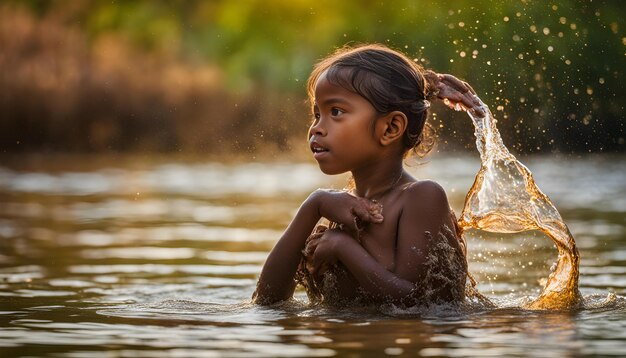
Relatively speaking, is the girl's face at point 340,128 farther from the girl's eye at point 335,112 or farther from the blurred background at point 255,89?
the blurred background at point 255,89

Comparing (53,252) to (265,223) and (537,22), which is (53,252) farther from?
(537,22)

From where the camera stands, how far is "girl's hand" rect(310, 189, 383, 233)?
16.7 ft

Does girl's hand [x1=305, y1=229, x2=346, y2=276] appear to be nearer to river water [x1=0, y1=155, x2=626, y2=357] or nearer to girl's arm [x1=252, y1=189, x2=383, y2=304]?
girl's arm [x1=252, y1=189, x2=383, y2=304]

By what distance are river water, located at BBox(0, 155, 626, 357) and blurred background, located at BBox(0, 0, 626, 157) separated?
3642 millimetres

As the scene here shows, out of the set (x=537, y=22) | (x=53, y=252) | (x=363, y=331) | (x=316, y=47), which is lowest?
(x=363, y=331)

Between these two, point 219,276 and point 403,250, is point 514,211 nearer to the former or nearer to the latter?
point 403,250

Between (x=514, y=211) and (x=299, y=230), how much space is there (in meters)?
1.23

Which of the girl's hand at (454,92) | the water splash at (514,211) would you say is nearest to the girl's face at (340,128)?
A: the girl's hand at (454,92)

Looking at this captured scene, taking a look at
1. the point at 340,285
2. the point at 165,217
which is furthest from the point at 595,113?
the point at 340,285

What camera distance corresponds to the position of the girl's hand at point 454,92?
552 centimetres

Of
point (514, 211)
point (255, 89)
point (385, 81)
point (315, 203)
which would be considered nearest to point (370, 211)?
point (315, 203)

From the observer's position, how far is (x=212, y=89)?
20.9 meters

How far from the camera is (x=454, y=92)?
5613 mm

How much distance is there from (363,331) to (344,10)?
94.4 ft
